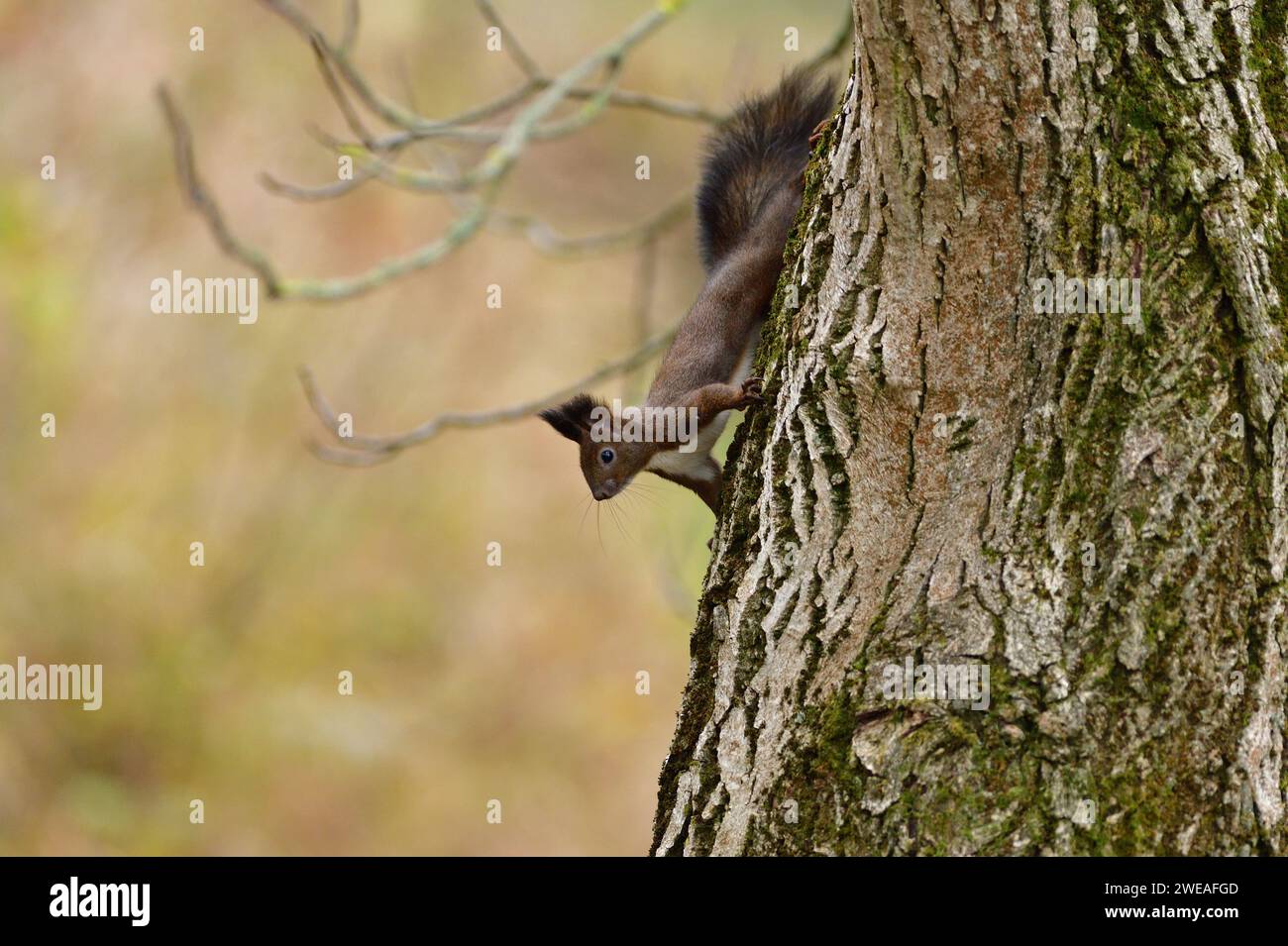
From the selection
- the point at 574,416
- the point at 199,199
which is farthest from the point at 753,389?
the point at 574,416

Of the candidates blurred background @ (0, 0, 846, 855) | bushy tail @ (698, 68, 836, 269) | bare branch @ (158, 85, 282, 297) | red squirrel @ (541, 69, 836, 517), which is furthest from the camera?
blurred background @ (0, 0, 846, 855)

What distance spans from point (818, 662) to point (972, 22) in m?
1.24

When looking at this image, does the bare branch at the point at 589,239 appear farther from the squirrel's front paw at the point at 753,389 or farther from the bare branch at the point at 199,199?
the squirrel's front paw at the point at 753,389

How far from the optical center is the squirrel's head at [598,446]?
4754mm

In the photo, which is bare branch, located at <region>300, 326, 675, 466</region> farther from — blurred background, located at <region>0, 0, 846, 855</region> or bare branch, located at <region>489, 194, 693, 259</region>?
blurred background, located at <region>0, 0, 846, 855</region>

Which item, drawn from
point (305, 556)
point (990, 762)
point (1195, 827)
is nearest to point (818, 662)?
point (990, 762)

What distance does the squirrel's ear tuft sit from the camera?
4.75m

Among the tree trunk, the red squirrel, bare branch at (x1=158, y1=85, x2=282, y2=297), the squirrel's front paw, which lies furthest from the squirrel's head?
the tree trunk

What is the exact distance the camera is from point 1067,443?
247 cm

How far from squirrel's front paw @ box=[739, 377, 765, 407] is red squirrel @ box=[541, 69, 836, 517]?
58 centimetres

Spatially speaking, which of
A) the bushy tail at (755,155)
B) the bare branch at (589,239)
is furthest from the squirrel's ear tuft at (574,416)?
the bare branch at (589,239)

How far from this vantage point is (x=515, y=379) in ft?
35.4

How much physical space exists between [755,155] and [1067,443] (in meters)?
2.10
